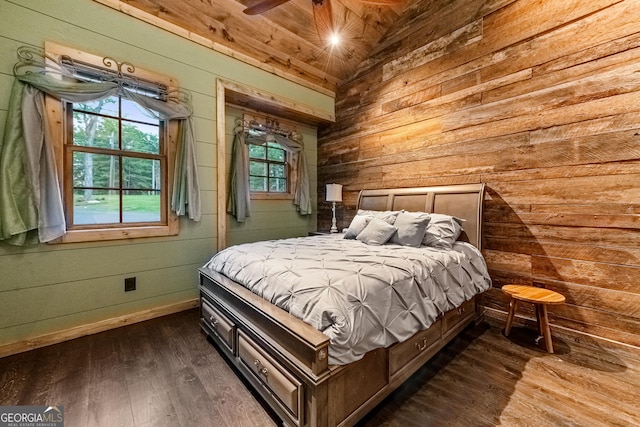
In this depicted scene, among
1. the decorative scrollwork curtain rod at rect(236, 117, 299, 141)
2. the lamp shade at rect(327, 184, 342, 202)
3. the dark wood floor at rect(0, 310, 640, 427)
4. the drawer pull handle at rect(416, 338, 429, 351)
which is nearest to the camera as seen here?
the dark wood floor at rect(0, 310, 640, 427)

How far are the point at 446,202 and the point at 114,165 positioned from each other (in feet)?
11.4

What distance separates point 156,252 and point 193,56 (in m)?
2.23

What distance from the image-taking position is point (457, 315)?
221 centimetres

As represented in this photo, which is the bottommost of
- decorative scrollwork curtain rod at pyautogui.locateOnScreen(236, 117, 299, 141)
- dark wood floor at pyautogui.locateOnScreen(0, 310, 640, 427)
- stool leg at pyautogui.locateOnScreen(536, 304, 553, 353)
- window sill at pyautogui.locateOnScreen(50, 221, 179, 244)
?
dark wood floor at pyautogui.locateOnScreen(0, 310, 640, 427)

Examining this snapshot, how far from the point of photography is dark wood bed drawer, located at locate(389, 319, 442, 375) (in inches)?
61.0

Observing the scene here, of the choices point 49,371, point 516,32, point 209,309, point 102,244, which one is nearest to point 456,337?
point 209,309

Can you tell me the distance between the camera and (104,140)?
101 inches

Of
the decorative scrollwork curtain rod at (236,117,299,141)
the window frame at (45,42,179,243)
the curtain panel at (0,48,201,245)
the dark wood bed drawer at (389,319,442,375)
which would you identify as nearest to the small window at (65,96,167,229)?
the window frame at (45,42,179,243)

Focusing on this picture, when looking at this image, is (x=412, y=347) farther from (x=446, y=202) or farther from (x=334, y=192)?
(x=334, y=192)

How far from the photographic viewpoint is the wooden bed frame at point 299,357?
3.94ft

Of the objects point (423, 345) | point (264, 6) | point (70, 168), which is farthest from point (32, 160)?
point (423, 345)

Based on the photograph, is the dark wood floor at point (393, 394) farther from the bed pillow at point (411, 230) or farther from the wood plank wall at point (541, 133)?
the bed pillow at point (411, 230)

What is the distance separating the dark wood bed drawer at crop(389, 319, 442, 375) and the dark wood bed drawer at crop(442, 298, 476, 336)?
9 cm

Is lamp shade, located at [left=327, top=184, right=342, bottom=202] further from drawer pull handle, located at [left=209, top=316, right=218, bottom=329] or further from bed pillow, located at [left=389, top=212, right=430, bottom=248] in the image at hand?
drawer pull handle, located at [left=209, top=316, right=218, bottom=329]
